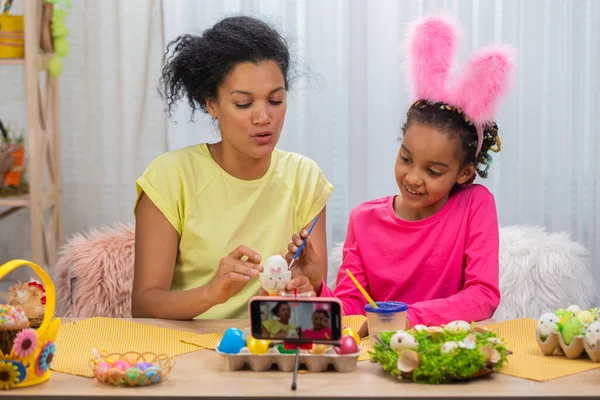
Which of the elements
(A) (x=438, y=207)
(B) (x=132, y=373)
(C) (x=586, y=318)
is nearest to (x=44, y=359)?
(B) (x=132, y=373)

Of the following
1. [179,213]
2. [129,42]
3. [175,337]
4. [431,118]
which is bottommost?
[175,337]

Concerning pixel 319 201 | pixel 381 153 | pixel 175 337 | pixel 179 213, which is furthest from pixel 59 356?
pixel 381 153

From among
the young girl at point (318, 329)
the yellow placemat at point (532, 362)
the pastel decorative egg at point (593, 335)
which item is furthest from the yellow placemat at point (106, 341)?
the pastel decorative egg at point (593, 335)

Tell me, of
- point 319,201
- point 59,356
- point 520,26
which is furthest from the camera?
point 520,26

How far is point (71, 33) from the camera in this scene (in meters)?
3.32

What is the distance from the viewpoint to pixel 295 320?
4.35 feet

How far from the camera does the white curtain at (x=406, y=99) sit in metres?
3.22

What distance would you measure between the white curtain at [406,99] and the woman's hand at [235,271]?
1602 mm

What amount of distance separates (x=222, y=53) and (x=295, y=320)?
32.6 inches

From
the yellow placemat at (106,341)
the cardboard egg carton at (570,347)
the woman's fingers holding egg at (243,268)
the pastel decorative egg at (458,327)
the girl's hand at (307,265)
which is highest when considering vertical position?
the woman's fingers holding egg at (243,268)

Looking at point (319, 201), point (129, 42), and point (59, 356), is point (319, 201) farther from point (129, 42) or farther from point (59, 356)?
point (129, 42)

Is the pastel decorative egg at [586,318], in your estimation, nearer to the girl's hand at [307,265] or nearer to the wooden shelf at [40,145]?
the girl's hand at [307,265]

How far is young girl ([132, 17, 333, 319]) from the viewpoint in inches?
75.2

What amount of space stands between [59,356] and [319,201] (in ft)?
2.76
